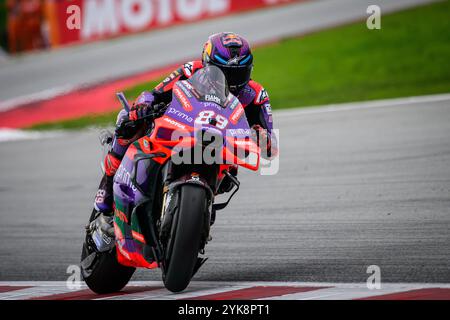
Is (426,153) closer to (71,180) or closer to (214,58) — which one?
(71,180)

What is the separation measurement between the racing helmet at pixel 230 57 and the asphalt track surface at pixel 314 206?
4.07ft

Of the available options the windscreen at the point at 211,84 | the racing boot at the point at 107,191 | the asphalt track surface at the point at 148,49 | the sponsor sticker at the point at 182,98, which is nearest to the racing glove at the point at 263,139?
the windscreen at the point at 211,84

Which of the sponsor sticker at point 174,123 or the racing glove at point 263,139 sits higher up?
the sponsor sticker at point 174,123

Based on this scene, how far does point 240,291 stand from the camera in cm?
546

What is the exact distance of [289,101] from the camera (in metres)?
→ 16.2

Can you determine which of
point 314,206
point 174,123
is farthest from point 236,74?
point 314,206

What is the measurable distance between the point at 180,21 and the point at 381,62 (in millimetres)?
8844

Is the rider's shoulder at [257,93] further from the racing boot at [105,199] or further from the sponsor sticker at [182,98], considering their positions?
the racing boot at [105,199]

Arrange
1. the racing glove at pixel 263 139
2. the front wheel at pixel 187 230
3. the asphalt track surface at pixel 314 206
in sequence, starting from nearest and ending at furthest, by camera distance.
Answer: the front wheel at pixel 187 230, the racing glove at pixel 263 139, the asphalt track surface at pixel 314 206

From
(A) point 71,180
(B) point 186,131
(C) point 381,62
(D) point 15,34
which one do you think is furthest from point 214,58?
(D) point 15,34

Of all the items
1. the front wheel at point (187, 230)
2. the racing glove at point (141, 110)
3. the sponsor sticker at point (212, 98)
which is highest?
the sponsor sticker at point (212, 98)

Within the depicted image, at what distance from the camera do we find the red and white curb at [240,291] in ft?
16.4

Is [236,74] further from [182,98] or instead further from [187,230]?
[187,230]

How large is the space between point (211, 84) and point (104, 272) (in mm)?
1381
